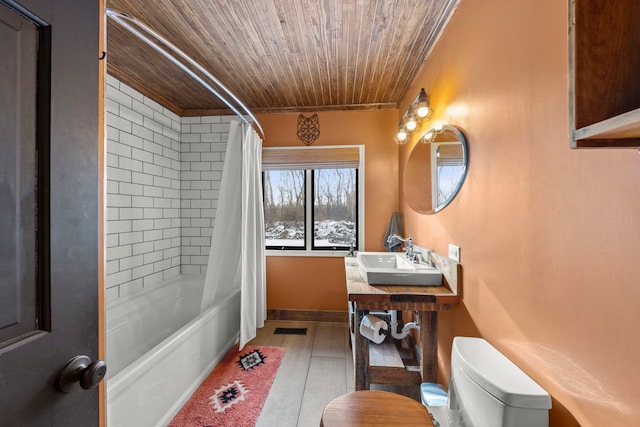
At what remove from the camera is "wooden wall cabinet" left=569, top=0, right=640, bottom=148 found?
0.52 m

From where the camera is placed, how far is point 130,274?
8.16 feet

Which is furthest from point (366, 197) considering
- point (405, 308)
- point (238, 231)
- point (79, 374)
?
point (79, 374)

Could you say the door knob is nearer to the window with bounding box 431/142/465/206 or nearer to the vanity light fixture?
the window with bounding box 431/142/465/206

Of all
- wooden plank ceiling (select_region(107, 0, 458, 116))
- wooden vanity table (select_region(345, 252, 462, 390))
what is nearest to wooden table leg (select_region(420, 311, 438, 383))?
wooden vanity table (select_region(345, 252, 462, 390))

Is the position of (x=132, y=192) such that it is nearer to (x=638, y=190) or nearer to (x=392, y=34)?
(x=392, y=34)

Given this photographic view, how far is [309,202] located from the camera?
3.23 m

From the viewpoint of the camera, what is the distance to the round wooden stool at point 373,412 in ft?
3.45

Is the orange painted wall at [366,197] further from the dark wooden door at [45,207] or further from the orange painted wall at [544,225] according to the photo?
the dark wooden door at [45,207]

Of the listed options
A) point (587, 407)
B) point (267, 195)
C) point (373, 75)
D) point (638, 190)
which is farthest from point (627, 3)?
→ point (267, 195)

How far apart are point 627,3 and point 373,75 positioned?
6.95 ft

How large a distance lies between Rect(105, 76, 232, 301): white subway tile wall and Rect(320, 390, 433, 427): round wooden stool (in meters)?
1.76

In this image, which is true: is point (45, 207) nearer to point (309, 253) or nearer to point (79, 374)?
point (79, 374)

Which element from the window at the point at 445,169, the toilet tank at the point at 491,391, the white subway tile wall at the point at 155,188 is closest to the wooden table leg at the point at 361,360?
the toilet tank at the point at 491,391

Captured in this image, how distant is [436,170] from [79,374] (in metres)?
2.01
